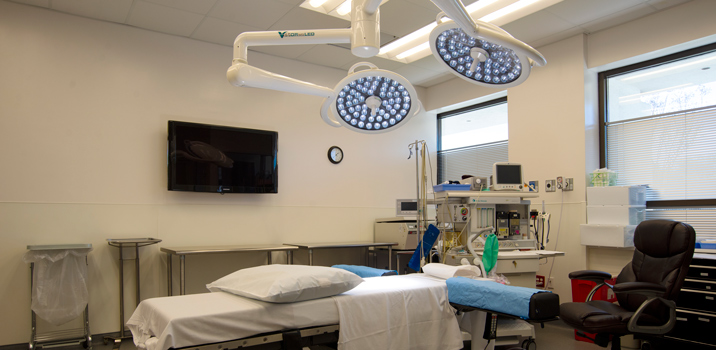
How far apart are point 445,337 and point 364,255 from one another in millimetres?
3234

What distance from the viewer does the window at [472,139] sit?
20.0ft

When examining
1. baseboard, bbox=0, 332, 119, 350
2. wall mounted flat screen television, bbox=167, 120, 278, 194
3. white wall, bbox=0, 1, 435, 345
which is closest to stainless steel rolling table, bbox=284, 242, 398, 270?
white wall, bbox=0, 1, 435, 345

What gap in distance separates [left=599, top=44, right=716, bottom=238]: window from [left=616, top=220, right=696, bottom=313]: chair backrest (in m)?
1.38

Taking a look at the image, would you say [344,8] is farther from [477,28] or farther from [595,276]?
[595,276]

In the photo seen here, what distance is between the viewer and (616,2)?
4105 millimetres

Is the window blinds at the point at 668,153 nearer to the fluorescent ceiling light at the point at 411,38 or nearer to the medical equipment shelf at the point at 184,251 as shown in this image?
the fluorescent ceiling light at the point at 411,38

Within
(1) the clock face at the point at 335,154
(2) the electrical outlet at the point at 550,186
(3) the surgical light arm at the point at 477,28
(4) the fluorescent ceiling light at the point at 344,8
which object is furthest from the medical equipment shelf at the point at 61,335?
(2) the electrical outlet at the point at 550,186

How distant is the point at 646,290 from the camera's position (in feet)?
8.87

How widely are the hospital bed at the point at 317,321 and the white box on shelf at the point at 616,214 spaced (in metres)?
2.30

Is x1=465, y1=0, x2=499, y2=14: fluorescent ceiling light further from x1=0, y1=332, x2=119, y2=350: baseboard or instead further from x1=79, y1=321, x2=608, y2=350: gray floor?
x1=0, y1=332, x2=119, y2=350: baseboard

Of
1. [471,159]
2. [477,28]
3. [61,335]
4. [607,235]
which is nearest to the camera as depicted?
[477,28]

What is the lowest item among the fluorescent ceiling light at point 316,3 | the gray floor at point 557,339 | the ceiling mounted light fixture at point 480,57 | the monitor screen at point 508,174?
the gray floor at point 557,339

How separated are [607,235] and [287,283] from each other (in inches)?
135

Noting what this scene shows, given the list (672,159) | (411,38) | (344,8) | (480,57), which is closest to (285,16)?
(344,8)
